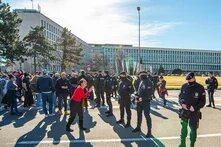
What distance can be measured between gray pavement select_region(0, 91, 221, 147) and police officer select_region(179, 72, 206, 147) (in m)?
1.18

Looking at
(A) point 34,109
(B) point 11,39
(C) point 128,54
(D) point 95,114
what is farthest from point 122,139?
(C) point 128,54

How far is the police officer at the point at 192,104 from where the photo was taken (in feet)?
30.2

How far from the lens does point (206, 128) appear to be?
12961mm

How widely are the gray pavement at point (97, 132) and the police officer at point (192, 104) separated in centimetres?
118

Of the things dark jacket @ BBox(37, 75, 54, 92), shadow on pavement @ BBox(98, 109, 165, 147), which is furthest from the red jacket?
dark jacket @ BBox(37, 75, 54, 92)

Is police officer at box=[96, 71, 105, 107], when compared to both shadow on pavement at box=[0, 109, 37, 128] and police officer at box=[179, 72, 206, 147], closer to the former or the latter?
shadow on pavement at box=[0, 109, 37, 128]

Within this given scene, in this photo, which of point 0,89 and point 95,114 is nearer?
point 95,114

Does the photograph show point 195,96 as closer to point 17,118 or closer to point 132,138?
point 132,138

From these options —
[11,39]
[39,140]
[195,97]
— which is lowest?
[39,140]

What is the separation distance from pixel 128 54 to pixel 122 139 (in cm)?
18174

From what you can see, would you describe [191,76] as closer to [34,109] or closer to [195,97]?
[195,97]

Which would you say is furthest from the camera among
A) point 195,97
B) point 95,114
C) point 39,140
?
point 95,114

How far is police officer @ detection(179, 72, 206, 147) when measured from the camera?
30.2 ft

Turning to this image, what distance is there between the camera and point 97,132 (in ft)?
40.8
